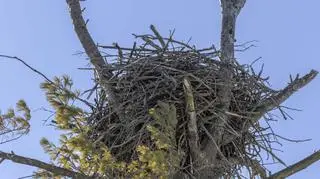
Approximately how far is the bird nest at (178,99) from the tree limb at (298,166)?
428 mm

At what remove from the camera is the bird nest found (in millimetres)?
5297

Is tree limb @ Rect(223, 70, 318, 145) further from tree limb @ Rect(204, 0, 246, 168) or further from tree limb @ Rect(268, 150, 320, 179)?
tree limb @ Rect(268, 150, 320, 179)

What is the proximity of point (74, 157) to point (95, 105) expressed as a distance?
3.15 ft

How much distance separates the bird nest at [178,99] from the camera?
5.30 metres

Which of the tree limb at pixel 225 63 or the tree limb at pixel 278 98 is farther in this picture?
the tree limb at pixel 278 98

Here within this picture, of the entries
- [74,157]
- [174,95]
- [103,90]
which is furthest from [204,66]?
[74,157]

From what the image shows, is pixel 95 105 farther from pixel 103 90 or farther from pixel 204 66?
pixel 204 66

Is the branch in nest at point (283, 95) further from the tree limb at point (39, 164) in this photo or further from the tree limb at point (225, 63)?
the tree limb at point (39, 164)

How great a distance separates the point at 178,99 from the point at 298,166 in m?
0.96

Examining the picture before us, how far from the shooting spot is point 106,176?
4695mm

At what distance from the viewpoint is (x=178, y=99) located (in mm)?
5332

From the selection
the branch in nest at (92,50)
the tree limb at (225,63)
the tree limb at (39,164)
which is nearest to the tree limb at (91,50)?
the branch in nest at (92,50)

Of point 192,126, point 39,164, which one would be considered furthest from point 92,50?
point 39,164

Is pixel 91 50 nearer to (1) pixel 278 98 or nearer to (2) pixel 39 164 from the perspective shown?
(2) pixel 39 164
